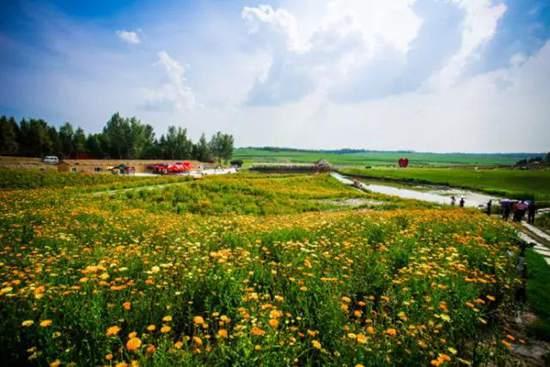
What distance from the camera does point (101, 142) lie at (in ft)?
246

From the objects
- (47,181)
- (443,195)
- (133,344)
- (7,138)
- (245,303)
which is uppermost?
(7,138)

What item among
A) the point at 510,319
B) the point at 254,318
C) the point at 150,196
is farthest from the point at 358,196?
the point at 254,318

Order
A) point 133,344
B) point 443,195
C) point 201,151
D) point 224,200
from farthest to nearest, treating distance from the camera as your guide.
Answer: point 201,151 → point 443,195 → point 224,200 → point 133,344

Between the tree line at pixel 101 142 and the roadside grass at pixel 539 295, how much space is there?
80.2 meters

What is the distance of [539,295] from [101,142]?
8886 centimetres

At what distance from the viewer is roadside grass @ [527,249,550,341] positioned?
A: 15.0 feet

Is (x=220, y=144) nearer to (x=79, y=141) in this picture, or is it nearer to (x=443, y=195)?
(x=79, y=141)

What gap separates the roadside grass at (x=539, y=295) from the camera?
179 inches

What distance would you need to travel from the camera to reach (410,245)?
740cm

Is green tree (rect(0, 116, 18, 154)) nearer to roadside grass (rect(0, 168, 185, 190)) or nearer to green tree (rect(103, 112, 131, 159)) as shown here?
green tree (rect(103, 112, 131, 159))

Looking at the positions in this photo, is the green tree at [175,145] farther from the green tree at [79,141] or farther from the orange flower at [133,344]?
the orange flower at [133,344]

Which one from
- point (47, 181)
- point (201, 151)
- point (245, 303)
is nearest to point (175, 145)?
point (201, 151)

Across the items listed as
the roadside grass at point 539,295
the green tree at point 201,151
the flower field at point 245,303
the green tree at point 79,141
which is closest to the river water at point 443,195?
the roadside grass at point 539,295

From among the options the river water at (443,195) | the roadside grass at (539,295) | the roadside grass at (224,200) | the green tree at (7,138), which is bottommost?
the river water at (443,195)
